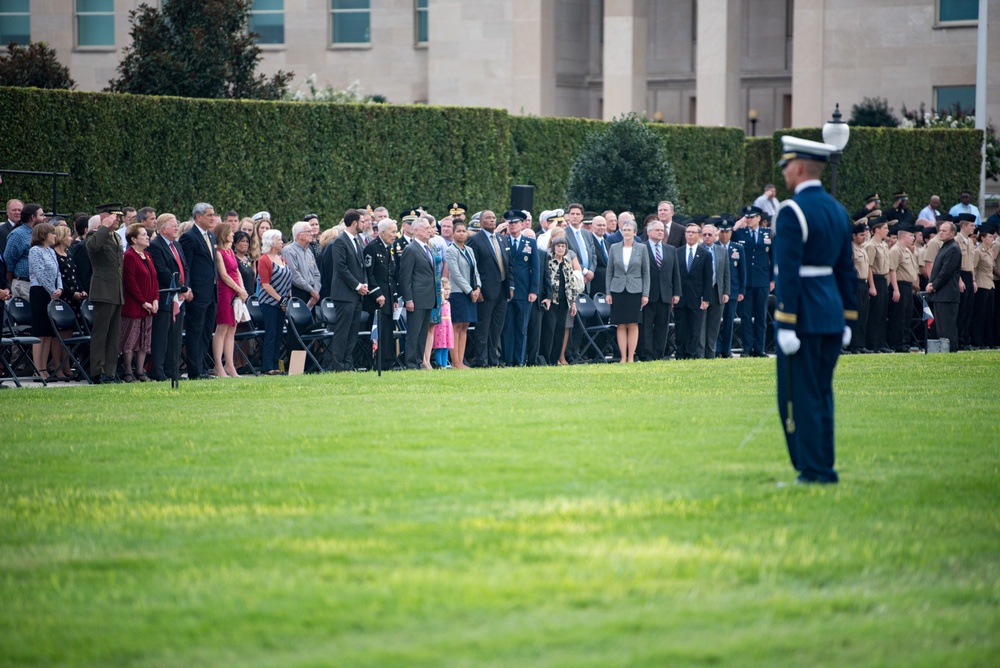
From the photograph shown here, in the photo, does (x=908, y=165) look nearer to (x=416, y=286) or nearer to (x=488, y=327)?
(x=488, y=327)

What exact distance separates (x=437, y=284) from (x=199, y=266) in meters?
3.63

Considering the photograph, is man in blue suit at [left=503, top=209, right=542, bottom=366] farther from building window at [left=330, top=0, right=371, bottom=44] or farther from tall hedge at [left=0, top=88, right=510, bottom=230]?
building window at [left=330, top=0, right=371, bottom=44]

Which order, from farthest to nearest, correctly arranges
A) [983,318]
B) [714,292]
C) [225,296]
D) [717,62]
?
[717,62] < [983,318] < [714,292] < [225,296]

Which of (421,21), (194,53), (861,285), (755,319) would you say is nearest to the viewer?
(755,319)

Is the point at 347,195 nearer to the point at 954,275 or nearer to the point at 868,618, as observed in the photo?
the point at 954,275

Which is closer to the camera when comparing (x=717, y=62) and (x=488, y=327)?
(x=488, y=327)

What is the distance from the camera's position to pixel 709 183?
3834cm

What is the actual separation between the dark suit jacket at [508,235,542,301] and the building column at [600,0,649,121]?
29.2 meters

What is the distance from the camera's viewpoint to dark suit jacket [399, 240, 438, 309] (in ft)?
69.6

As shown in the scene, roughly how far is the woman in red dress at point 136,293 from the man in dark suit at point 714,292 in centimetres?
948

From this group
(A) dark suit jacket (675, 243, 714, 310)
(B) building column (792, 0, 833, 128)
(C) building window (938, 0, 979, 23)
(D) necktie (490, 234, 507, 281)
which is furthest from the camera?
(B) building column (792, 0, 833, 128)

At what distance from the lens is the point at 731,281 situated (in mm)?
25344

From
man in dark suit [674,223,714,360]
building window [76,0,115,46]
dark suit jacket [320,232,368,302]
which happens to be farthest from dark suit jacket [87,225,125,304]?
building window [76,0,115,46]

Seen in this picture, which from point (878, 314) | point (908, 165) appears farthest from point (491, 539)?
point (908, 165)
